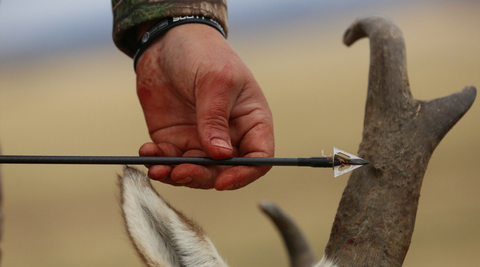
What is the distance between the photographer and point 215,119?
31.0 inches

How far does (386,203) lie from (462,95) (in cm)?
37

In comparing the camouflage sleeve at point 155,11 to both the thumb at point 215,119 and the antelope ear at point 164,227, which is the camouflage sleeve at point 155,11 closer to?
the thumb at point 215,119

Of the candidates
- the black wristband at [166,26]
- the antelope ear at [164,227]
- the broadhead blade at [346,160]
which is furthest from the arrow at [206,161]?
the black wristband at [166,26]

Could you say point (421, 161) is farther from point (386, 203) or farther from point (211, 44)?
point (211, 44)

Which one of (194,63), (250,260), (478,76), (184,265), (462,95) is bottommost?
(250,260)

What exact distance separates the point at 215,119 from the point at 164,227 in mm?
281

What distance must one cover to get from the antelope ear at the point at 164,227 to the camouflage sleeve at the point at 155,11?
0.62 meters

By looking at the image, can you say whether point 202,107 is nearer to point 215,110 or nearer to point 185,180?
point 215,110

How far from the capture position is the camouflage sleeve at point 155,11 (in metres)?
1.04

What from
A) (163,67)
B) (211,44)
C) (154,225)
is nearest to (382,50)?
(211,44)

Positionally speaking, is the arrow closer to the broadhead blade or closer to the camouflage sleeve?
the broadhead blade

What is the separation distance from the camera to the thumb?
75 cm

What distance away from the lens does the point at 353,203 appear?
78cm

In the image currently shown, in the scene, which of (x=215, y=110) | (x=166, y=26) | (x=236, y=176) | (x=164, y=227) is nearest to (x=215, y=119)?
(x=215, y=110)
